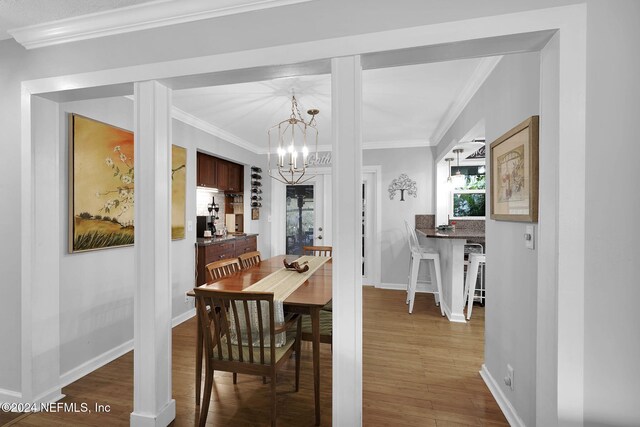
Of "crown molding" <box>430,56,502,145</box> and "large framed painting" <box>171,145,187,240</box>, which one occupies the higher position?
"crown molding" <box>430,56,502,145</box>

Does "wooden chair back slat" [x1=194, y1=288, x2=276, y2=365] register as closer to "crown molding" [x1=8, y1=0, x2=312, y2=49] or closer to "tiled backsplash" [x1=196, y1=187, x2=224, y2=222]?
"crown molding" [x1=8, y1=0, x2=312, y2=49]

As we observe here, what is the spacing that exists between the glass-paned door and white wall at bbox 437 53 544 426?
351 centimetres

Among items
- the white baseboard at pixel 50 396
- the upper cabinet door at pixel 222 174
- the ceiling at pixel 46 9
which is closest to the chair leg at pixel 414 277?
the upper cabinet door at pixel 222 174

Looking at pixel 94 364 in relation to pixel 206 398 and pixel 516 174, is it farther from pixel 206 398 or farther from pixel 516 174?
pixel 516 174

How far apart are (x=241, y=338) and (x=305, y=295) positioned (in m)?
0.46

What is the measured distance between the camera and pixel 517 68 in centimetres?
178

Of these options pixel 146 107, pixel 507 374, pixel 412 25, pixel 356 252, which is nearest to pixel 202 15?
pixel 146 107

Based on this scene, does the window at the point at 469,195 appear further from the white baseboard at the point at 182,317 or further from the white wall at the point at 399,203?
the white baseboard at the point at 182,317

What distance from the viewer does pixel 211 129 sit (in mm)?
4039

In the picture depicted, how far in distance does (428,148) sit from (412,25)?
12.3 ft

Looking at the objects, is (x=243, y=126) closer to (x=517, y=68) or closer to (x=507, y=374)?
(x=517, y=68)

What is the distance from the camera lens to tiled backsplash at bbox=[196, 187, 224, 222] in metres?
4.57

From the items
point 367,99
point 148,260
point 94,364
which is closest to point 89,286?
point 94,364

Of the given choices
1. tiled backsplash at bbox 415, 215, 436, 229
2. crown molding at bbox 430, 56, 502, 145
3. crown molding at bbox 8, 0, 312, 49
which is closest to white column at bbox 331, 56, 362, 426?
crown molding at bbox 8, 0, 312, 49
